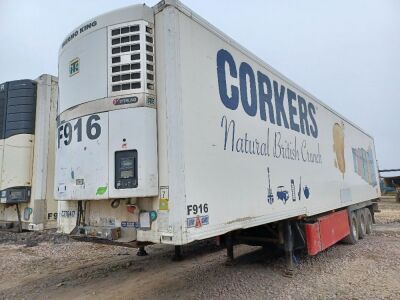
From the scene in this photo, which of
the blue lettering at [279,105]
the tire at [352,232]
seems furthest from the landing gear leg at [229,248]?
the tire at [352,232]

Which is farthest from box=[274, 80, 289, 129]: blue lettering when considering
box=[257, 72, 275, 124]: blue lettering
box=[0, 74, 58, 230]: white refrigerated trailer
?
box=[0, 74, 58, 230]: white refrigerated trailer

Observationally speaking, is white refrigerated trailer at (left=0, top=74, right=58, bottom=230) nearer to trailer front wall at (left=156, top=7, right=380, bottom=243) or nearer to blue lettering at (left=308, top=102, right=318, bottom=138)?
trailer front wall at (left=156, top=7, right=380, bottom=243)

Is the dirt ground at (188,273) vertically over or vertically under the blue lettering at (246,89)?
under

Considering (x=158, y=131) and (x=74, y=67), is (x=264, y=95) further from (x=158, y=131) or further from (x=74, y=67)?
(x=74, y=67)

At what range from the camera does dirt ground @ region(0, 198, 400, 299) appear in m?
5.38

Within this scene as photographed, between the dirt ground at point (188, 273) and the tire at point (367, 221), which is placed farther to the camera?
the tire at point (367, 221)

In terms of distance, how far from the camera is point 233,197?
4473mm

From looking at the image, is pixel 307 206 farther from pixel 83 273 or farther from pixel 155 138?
pixel 83 273

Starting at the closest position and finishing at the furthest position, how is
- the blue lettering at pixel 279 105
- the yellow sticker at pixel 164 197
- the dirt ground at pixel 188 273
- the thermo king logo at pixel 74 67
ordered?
the yellow sticker at pixel 164 197, the thermo king logo at pixel 74 67, the dirt ground at pixel 188 273, the blue lettering at pixel 279 105

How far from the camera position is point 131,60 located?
13.3 ft

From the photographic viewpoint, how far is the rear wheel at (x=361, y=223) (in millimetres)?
10508

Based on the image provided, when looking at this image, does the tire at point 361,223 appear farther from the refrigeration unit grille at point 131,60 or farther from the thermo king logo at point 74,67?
the thermo king logo at point 74,67

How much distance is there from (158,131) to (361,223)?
349 inches

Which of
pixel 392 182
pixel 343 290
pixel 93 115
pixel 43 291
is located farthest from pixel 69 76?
pixel 392 182
